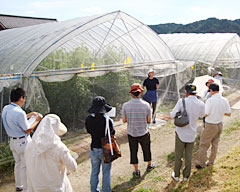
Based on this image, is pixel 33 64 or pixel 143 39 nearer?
pixel 33 64

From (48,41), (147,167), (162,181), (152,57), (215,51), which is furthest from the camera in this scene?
(215,51)

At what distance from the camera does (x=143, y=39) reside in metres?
7.24

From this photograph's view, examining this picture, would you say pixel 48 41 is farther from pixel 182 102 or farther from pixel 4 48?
pixel 182 102

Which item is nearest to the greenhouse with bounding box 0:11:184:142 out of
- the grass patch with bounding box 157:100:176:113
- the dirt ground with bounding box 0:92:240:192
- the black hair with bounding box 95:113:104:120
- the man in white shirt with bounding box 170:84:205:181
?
the grass patch with bounding box 157:100:176:113

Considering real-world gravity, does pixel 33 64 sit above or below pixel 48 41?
below

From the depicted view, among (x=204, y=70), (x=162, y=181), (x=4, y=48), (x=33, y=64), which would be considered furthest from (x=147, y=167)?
(x=204, y=70)

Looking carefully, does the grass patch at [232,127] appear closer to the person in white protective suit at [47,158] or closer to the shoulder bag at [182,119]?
the shoulder bag at [182,119]

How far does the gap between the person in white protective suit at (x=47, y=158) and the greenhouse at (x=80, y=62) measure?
2616mm

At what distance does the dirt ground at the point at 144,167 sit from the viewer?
3652 mm

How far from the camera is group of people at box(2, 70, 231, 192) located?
2.08 meters

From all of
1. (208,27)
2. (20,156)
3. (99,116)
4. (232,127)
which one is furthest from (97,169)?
(208,27)

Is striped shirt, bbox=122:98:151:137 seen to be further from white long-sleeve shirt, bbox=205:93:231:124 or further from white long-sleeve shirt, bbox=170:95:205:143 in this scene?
white long-sleeve shirt, bbox=205:93:231:124

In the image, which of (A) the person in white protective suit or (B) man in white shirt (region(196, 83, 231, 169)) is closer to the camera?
(A) the person in white protective suit

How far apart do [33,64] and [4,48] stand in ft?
8.13
